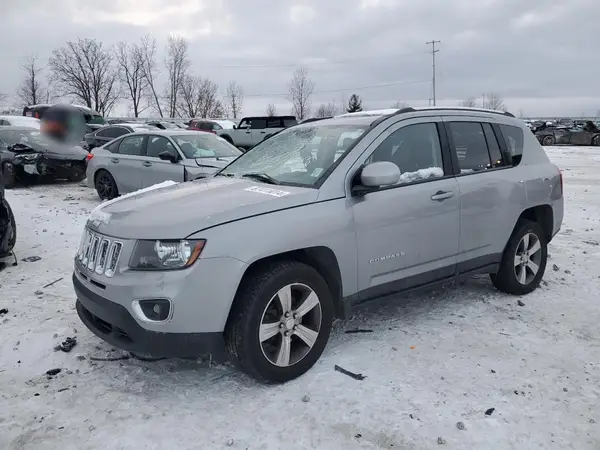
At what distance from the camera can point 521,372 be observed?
11.0 ft

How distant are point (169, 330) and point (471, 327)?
2504mm

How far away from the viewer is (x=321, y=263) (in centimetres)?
335

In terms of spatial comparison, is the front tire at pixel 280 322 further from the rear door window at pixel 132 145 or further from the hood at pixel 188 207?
the rear door window at pixel 132 145

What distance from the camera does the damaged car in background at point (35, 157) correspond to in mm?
11672

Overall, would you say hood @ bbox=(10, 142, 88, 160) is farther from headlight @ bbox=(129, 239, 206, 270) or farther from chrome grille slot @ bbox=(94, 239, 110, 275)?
headlight @ bbox=(129, 239, 206, 270)

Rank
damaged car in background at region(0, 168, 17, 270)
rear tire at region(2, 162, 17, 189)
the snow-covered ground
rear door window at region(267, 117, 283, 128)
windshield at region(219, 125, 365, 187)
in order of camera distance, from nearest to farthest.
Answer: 1. the snow-covered ground
2. windshield at region(219, 125, 365, 187)
3. damaged car in background at region(0, 168, 17, 270)
4. rear tire at region(2, 162, 17, 189)
5. rear door window at region(267, 117, 283, 128)

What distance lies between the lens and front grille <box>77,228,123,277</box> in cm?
305

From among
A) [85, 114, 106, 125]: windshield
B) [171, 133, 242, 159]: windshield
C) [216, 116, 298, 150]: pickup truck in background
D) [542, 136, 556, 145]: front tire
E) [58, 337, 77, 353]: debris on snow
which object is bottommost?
[58, 337, 77, 353]: debris on snow

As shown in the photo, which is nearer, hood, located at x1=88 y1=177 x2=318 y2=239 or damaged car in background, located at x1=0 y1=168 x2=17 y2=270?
hood, located at x1=88 y1=177 x2=318 y2=239

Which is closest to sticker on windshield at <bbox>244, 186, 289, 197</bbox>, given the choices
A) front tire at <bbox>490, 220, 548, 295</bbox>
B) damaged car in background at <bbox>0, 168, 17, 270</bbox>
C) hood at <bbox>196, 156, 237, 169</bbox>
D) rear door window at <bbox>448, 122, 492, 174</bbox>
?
rear door window at <bbox>448, 122, 492, 174</bbox>

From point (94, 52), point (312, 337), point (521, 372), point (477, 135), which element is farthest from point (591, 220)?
point (94, 52)

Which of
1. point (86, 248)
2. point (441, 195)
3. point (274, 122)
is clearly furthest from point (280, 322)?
point (274, 122)

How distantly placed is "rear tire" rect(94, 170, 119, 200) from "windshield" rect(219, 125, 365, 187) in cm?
639

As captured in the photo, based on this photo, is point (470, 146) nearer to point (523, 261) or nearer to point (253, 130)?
point (523, 261)
